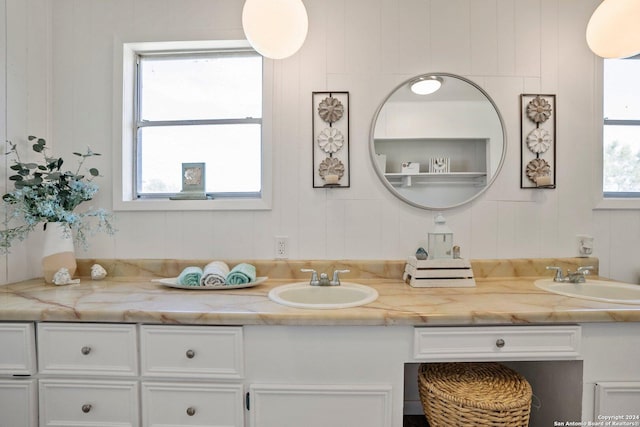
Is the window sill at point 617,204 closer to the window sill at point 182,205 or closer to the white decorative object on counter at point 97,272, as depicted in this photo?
the window sill at point 182,205

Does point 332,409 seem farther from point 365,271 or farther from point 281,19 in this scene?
point 281,19

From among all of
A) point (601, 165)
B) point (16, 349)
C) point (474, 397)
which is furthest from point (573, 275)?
point (16, 349)

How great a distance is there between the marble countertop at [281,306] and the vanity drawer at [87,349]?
0.14ft

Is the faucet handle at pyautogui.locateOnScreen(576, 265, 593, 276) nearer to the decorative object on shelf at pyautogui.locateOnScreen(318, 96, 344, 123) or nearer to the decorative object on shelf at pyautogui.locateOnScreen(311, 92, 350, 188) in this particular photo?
the decorative object on shelf at pyautogui.locateOnScreen(311, 92, 350, 188)

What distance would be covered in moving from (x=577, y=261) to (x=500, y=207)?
51 centimetres

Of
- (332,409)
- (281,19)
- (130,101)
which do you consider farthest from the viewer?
(130,101)

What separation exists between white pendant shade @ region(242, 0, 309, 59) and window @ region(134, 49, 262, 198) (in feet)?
1.72

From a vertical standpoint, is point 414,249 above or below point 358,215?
below

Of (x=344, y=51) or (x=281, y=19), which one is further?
(x=344, y=51)

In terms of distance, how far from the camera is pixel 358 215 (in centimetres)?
167

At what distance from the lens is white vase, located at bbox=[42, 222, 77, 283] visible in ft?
4.98

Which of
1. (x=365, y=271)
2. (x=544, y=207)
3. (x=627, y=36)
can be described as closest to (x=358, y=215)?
(x=365, y=271)

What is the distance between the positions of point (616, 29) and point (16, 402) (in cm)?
289

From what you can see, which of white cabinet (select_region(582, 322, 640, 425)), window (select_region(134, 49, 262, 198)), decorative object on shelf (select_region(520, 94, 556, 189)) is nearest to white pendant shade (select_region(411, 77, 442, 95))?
decorative object on shelf (select_region(520, 94, 556, 189))
